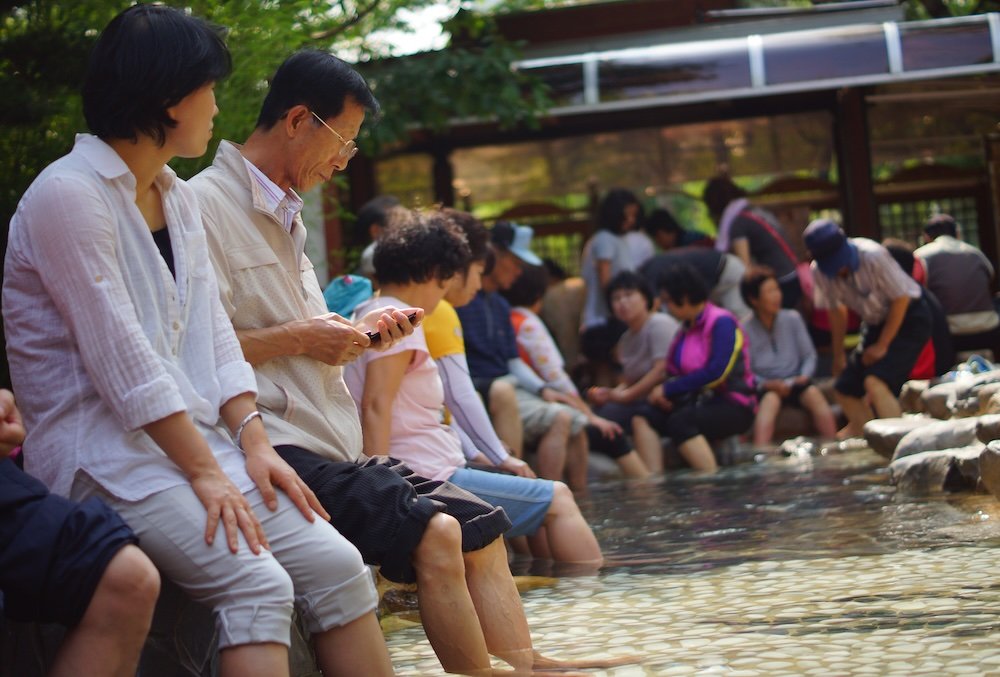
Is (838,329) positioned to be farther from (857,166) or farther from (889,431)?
(889,431)

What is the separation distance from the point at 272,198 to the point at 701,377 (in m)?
6.57

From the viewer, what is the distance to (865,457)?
9.26 metres

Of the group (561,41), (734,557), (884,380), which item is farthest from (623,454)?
(561,41)

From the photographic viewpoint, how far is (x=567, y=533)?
561 centimetres

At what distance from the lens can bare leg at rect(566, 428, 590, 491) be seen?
9.17 meters

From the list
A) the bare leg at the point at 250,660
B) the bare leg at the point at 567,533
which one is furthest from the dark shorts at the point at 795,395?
the bare leg at the point at 250,660

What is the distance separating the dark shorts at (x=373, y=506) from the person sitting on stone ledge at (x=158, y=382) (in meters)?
0.29

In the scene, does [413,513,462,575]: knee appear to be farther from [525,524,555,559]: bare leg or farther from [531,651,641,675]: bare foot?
[525,524,555,559]: bare leg

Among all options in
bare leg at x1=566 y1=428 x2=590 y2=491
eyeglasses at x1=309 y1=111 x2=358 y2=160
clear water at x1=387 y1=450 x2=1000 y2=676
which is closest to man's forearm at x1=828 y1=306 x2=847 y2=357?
bare leg at x1=566 y1=428 x2=590 y2=491

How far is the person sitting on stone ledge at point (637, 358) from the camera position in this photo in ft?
33.6

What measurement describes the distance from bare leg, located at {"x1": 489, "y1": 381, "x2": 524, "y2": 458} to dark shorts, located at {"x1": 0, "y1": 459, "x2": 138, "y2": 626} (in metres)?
5.72

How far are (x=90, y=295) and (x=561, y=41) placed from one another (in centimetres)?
1184

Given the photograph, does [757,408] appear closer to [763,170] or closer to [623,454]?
[623,454]

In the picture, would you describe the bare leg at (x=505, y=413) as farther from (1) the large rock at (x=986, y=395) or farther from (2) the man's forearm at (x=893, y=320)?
(2) the man's forearm at (x=893, y=320)
